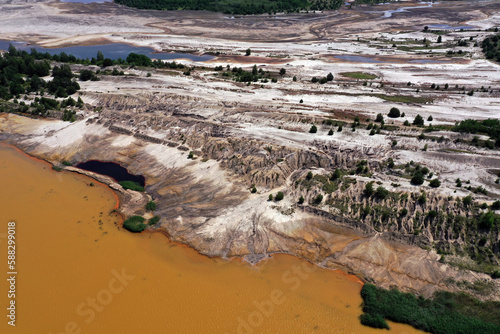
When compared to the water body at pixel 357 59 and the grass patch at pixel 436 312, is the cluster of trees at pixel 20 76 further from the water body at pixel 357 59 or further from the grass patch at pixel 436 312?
the water body at pixel 357 59

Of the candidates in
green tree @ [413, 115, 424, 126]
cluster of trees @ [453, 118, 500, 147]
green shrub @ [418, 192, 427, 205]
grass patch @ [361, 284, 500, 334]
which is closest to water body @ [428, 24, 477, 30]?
cluster of trees @ [453, 118, 500, 147]

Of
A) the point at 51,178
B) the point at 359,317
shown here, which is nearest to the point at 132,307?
the point at 359,317

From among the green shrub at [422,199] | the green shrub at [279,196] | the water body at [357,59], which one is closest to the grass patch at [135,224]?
the green shrub at [279,196]

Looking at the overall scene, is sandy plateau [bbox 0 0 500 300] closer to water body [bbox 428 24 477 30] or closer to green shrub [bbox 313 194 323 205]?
green shrub [bbox 313 194 323 205]

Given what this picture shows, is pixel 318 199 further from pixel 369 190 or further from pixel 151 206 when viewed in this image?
pixel 151 206

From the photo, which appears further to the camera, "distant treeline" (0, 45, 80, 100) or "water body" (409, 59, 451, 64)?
"water body" (409, 59, 451, 64)

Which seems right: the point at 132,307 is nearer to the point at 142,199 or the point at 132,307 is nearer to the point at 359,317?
the point at 142,199

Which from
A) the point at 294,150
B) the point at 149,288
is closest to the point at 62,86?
the point at 294,150
